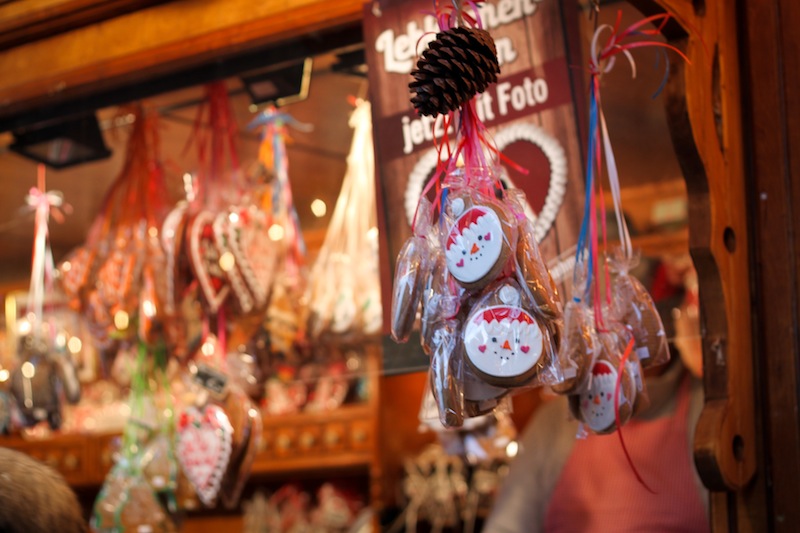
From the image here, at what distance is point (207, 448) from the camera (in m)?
2.18

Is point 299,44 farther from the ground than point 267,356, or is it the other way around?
point 299,44

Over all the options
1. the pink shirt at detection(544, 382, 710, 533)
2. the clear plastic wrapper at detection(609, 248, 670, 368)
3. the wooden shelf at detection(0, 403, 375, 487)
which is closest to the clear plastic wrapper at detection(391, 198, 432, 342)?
the clear plastic wrapper at detection(609, 248, 670, 368)

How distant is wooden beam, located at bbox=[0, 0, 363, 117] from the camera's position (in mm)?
2092

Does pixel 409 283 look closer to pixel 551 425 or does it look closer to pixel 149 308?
pixel 149 308

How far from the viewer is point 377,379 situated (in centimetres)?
381

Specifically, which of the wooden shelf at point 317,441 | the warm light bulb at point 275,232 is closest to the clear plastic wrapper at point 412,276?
the warm light bulb at point 275,232

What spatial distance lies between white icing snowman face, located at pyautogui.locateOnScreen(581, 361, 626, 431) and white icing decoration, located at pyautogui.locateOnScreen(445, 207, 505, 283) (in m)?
0.30

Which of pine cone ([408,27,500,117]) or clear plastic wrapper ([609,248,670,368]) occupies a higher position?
pine cone ([408,27,500,117])

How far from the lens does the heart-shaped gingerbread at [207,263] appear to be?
2.28 metres

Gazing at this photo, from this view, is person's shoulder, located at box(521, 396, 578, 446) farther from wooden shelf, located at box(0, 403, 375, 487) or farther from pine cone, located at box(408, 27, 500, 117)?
pine cone, located at box(408, 27, 500, 117)

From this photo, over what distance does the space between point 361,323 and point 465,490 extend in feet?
4.90

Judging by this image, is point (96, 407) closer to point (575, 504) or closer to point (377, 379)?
point (377, 379)

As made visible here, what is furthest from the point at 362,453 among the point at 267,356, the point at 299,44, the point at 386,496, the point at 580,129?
the point at 580,129

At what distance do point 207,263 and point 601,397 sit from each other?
3.61ft
